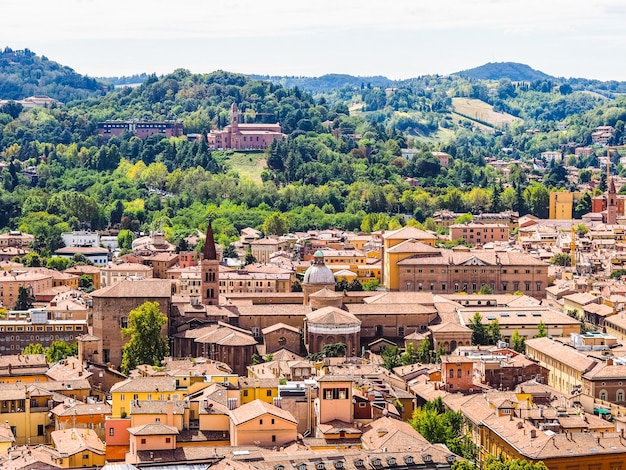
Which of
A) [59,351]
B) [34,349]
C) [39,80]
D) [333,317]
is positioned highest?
[39,80]

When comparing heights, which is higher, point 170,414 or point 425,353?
point 170,414

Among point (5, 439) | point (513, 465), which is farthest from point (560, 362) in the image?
point (5, 439)

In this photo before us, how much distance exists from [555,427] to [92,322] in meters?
21.5

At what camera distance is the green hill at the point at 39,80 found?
177 metres

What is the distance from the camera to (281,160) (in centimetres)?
10525

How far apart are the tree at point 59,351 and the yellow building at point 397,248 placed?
51.5 feet

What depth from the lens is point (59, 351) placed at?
164 feet

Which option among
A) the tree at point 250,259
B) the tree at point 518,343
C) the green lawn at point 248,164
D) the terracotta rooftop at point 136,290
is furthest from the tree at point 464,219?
the terracotta rooftop at point 136,290

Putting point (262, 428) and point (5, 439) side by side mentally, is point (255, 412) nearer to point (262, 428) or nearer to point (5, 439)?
point (262, 428)

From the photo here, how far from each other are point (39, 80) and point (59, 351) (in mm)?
139215

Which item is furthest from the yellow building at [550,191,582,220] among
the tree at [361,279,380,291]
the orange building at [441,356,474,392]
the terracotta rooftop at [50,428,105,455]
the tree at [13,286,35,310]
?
the terracotta rooftop at [50,428,105,455]

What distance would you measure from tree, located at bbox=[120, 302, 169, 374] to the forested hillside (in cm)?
3390

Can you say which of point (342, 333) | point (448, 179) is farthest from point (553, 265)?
point (448, 179)

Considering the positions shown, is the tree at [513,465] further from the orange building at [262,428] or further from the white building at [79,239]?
the white building at [79,239]
